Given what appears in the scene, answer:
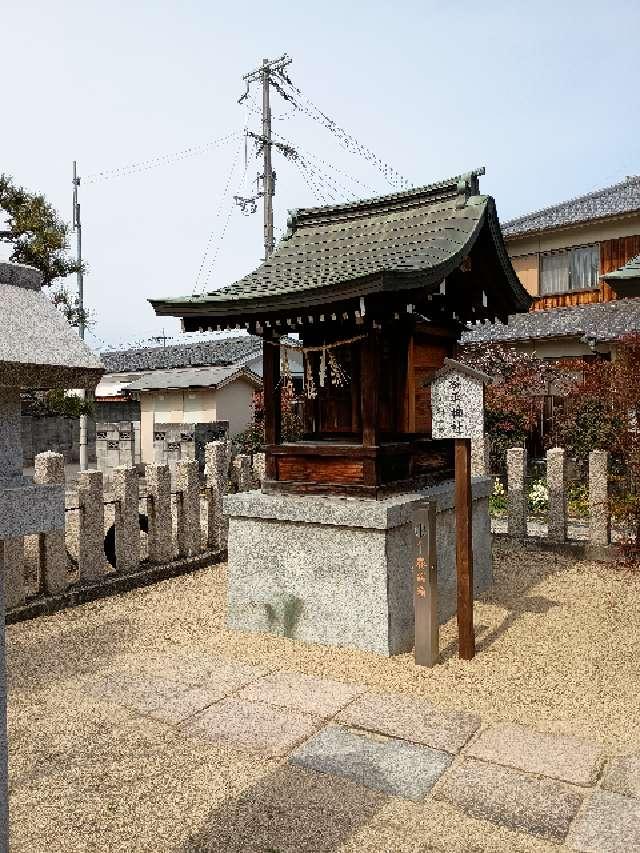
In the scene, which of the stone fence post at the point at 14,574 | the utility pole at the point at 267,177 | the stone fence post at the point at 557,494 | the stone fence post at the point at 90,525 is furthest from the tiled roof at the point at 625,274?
the utility pole at the point at 267,177

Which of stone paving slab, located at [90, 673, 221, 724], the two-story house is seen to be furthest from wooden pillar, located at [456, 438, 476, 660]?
the two-story house

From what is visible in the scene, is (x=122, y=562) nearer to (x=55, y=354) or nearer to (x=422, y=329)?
(x=422, y=329)

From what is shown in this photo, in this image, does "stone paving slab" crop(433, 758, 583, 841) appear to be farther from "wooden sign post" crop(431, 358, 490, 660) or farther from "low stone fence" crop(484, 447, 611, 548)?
"low stone fence" crop(484, 447, 611, 548)

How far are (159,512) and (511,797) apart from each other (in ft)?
21.9

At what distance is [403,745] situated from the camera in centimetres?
455

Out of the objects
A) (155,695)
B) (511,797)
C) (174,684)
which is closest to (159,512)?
(174,684)

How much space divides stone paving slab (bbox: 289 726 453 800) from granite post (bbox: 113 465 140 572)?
4.94 meters

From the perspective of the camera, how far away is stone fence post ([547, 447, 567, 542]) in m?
10.2

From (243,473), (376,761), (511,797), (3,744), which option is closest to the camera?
(3,744)

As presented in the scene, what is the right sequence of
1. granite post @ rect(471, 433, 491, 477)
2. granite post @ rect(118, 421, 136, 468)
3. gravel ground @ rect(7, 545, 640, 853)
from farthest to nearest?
granite post @ rect(118, 421, 136, 468), granite post @ rect(471, 433, 491, 477), gravel ground @ rect(7, 545, 640, 853)

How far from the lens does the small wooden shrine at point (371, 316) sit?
21.8ft

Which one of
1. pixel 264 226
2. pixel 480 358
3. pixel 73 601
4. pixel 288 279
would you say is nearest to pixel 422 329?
pixel 288 279

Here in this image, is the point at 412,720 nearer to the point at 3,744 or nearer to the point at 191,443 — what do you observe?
the point at 3,744

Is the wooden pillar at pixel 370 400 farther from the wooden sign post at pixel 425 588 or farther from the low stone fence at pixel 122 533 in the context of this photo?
the low stone fence at pixel 122 533
